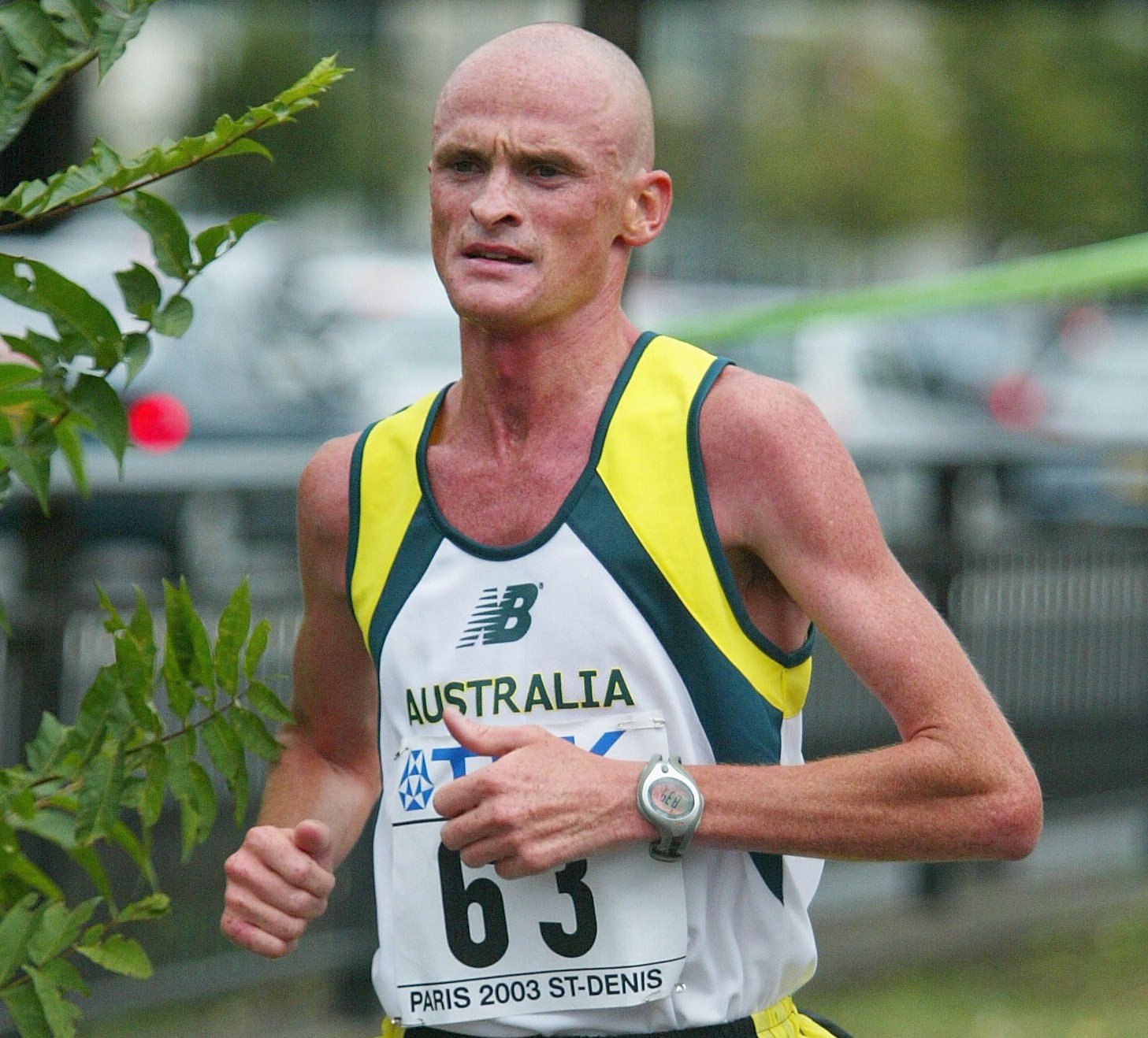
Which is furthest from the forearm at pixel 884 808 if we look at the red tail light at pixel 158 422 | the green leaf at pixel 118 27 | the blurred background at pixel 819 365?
the red tail light at pixel 158 422

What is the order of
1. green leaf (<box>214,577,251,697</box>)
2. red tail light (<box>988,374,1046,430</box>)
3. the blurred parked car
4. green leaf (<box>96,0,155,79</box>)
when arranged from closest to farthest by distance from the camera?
green leaf (<box>96,0,155,79</box>) < green leaf (<box>214,577,251,697</box>) < the blurred parked car < red tail light (<box>988,374,1046,430</box>)

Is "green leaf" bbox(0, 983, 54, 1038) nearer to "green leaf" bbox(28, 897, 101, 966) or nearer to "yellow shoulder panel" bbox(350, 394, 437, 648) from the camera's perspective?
"green leaf" bbox(28, 897, 101, 966)

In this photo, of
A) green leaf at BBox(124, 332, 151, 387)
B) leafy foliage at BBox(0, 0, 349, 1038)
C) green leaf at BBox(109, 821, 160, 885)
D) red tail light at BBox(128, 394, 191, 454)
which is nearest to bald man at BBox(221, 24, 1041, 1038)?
green leaf at BBox(109, 821, 160, 885)

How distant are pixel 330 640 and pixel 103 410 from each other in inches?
27.0

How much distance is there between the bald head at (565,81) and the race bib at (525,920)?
0.77 meters

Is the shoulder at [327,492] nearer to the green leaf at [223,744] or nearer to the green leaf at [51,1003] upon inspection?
the green leaf at [223,744]

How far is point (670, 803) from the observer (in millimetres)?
2281

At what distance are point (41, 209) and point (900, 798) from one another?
1215 mm

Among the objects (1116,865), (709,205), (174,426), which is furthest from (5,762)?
(709,205)

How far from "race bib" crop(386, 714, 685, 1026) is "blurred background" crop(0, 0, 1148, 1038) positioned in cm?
100

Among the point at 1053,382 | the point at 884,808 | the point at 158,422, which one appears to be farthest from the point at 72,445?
the point at 1053,382

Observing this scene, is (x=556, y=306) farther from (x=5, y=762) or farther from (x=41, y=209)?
(x=5, y=762)

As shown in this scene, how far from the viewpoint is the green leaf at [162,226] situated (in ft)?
7.23

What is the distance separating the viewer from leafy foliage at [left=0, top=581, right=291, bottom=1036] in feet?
7.52
